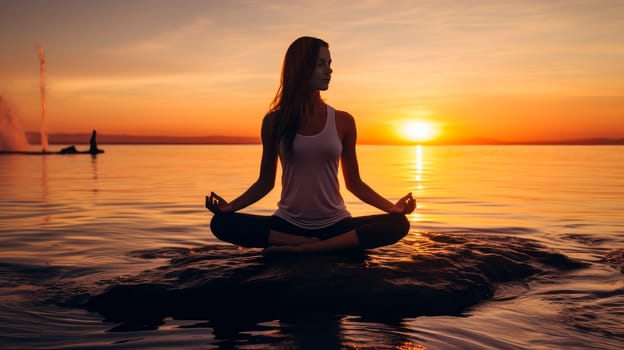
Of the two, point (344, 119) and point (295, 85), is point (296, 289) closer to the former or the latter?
point (344, 119)

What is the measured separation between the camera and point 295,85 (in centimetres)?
581

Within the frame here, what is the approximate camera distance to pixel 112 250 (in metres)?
8.25

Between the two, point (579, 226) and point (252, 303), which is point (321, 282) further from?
point (579, 226)

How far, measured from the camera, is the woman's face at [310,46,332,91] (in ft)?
18.9

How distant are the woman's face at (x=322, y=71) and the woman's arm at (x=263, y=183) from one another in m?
0.62

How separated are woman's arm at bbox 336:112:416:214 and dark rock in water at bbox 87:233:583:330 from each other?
0.56 m

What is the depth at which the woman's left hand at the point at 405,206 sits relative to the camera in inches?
230

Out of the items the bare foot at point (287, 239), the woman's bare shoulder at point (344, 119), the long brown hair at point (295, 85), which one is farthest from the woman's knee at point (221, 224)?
the woman's bare shoulder at point (344, 119)

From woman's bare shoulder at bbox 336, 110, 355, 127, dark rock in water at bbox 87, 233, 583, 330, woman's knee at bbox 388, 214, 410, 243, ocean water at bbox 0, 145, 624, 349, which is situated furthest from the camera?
woman's knee at bbox 388, 214, 410, 243

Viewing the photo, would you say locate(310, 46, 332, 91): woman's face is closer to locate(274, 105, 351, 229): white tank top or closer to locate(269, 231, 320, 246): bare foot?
locate(274, 105, 351, 229): white tank top

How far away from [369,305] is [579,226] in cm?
746

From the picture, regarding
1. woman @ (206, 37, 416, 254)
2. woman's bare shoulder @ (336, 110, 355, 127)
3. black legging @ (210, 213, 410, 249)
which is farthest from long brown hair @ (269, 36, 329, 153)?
black legging @ (210, 213, 410, 249)

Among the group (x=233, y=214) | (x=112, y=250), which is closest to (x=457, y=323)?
(x=233, y=214)

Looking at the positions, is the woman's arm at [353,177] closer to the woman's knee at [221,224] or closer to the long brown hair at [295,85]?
the long brown hair at [295,85]
